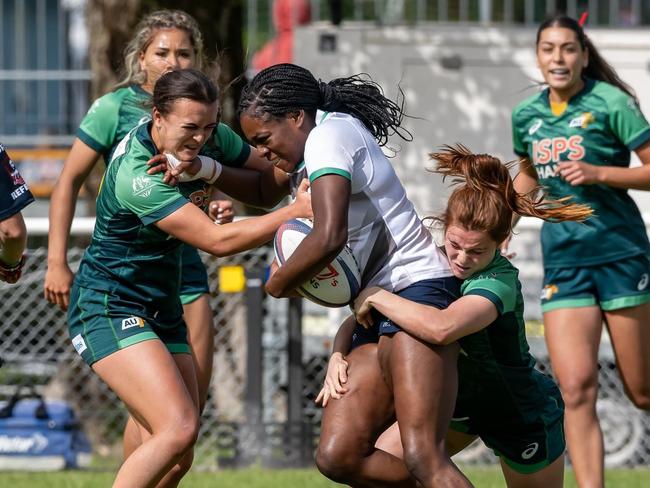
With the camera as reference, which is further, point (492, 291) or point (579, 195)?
Answer: point (579, 195)

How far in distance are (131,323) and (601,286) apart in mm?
2436

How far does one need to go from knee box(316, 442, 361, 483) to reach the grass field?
2.06m

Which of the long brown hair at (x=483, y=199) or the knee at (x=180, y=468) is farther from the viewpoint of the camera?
the knee at (x=180, y=468)

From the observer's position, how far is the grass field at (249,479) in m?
6.59

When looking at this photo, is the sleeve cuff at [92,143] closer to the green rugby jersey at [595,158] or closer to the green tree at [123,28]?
the green rugby jersey at [595,158]

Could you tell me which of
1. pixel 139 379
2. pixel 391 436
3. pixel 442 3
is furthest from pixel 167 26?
pixel 442 3

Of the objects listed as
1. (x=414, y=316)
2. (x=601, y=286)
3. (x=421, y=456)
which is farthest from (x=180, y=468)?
(x=601, y=286)

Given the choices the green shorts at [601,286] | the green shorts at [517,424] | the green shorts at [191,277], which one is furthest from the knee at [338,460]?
the green shorts at [601,286]

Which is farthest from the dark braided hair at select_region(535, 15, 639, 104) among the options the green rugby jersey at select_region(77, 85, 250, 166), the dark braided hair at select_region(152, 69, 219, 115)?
the dark braided hair at select_region(152, 69, 219, 115)

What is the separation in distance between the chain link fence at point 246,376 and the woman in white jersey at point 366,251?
313cm

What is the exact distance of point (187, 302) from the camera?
5.71m

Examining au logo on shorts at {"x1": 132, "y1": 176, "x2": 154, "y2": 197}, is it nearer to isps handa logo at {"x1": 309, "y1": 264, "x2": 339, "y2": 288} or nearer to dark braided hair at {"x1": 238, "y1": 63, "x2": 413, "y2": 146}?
dark braided hair at {"x1": 238, "y1": 63, "x2": 413, "y2": 146}

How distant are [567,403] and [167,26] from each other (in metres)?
2.47

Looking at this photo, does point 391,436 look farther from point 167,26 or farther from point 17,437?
point 17,437
